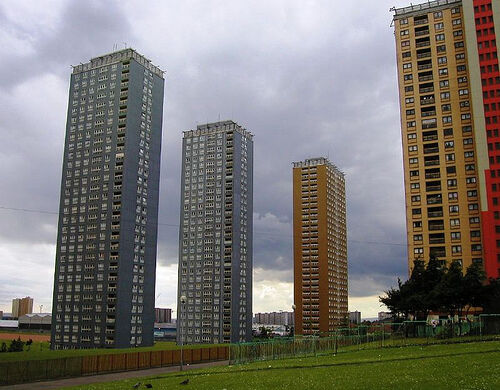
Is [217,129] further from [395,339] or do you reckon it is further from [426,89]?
[395,339]

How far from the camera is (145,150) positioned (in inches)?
4929

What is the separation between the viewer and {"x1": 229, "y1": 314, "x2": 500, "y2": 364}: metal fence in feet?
159

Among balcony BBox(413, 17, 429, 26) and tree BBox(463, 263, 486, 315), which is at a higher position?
balcony BBox(413, 17, 429, 26)

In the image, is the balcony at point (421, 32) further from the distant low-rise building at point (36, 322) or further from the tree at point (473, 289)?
the distant low-rise building at point (36, 322)

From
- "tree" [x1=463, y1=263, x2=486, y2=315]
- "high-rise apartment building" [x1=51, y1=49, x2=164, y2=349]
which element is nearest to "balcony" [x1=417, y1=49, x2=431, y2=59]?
"tree" [x1=463, y1=263, x2=486, y2=315]

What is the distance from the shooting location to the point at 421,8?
11400cm

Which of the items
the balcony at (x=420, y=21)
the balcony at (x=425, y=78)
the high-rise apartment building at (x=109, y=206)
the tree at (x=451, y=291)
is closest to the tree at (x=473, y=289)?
the tree at (x=451, y=291)

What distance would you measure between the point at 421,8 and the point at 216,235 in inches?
3462

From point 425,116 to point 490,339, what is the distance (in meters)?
75.1

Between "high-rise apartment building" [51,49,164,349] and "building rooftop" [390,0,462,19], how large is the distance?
61460mm

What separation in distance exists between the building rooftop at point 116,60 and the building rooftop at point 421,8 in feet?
200

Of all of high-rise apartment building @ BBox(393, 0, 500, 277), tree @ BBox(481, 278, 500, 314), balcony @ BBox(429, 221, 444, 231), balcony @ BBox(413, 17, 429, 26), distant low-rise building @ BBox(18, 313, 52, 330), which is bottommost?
distant low-rise building @ BBox(18, 313, 52, 330)

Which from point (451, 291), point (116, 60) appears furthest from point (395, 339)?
point (116, 60)

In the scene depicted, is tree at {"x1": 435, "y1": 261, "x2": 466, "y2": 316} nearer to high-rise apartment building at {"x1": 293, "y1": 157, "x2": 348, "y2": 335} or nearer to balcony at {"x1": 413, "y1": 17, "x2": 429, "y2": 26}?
balcony at {"x1": 413, "y1": 17, "x2": 429, "y2": 26}
